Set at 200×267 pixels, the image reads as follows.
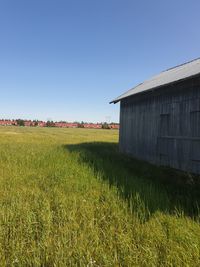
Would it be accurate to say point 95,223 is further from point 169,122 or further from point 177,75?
point 177,75

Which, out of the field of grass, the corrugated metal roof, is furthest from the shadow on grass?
the corrugated metal roof

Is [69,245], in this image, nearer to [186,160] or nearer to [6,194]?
[6,194]

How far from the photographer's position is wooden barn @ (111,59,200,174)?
10.9 meters

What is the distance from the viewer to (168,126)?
507 inches

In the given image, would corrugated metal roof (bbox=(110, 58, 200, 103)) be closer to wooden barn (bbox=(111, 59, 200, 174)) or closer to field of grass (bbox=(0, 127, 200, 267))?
wooden barn (bbox=(111, 59, 200, 174))

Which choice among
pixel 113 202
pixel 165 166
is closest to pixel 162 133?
pixel 165 166

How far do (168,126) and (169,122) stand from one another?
189 millimetres

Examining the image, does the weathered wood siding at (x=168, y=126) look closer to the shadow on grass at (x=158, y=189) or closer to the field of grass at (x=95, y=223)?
the shadow on grass at (x=158, y=189)

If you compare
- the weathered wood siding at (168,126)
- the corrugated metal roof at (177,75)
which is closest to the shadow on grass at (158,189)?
the weathered wood siding at (168,126)

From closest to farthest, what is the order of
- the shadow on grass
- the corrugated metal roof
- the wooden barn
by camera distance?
the shadow on grass → the wooden barn → the corrugated metal roof

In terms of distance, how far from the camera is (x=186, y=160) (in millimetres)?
11281

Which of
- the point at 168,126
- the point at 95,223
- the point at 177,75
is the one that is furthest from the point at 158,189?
the point at 177,75

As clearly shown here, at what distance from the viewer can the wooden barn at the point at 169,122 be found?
1091 cm

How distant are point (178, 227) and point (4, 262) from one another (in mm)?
2924
